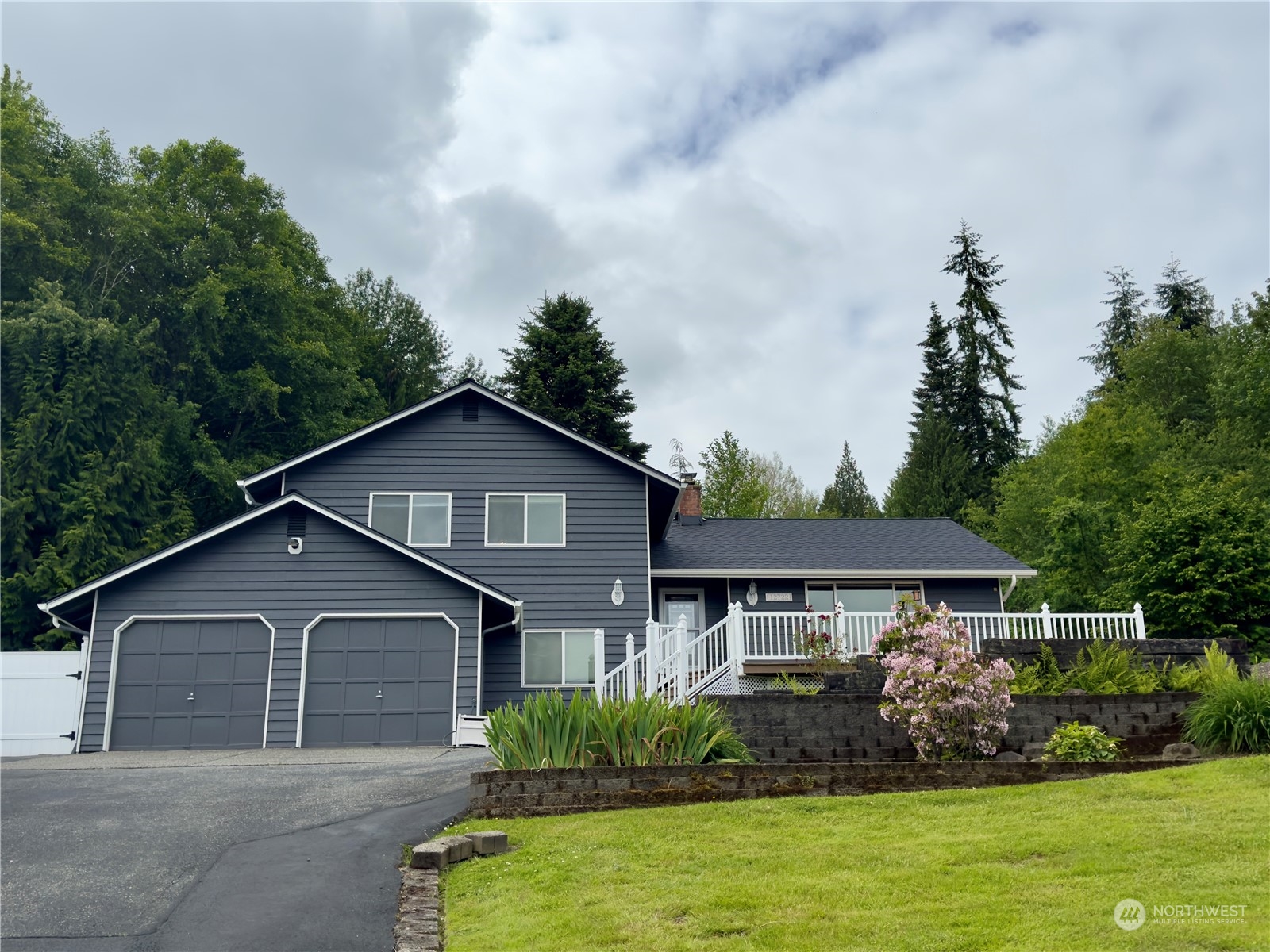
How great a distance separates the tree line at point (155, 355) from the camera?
27.4 m

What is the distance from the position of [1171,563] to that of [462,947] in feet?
56.3

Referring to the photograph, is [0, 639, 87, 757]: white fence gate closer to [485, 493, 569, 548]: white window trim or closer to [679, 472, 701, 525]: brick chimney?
[485, 493, 569, 548]: white window trim

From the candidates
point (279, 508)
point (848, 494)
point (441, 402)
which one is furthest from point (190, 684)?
point (848, 494)

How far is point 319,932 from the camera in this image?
6387 millimetres

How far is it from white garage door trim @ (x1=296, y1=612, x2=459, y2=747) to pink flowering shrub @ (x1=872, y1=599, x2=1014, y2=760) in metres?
8.55

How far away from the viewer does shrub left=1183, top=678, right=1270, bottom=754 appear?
10.2 meters

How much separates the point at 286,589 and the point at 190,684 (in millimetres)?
2229

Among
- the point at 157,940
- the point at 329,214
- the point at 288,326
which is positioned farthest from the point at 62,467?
the point at 157,940

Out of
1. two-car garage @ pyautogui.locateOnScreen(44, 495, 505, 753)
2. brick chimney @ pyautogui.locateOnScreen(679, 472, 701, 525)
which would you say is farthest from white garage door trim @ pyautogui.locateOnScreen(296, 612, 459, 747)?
brick chimney @ pyautogui.locateOnScreen(679, 472, 701, 525)

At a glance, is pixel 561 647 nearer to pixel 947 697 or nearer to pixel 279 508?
pixel 279 508

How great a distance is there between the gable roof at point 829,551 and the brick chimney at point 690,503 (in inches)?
16.1

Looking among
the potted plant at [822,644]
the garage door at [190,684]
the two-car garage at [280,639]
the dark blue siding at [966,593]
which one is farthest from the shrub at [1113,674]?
the garage door at [190,684]

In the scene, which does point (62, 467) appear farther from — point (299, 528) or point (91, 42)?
point (299, 528)

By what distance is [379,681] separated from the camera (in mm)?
17266
